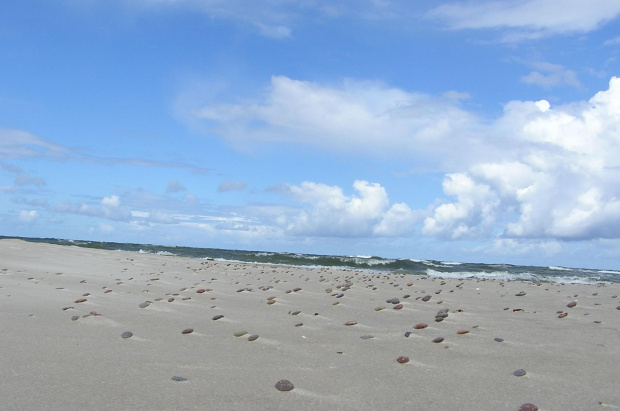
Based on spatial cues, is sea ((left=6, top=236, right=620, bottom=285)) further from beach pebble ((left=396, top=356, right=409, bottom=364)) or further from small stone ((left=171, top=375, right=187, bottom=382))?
small stone ((left=171, top=375, right=187, bottom=382))

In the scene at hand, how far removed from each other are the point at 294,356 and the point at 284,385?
976mm

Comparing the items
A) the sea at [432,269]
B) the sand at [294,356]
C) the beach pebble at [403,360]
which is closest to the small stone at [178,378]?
the sand at [294,356]

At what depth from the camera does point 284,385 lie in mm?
3105

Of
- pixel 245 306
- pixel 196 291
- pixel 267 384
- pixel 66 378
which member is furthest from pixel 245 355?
pixel 196 291

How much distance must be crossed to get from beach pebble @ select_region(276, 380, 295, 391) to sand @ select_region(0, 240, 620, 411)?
0.04 metres

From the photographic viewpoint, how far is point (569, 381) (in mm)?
3408

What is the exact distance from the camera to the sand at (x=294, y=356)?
2.94 m

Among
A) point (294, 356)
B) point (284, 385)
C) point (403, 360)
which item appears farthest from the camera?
point (294, 356)

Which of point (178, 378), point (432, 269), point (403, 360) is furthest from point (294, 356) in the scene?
point (432, 269)

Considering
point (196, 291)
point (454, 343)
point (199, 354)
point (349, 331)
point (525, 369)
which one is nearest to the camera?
point (525, 369)

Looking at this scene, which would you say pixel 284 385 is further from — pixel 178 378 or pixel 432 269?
pixel 432 269

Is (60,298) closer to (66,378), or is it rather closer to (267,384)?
(66,378)

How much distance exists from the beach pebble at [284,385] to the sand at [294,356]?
4 centimetres

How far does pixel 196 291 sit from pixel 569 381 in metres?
6.80
